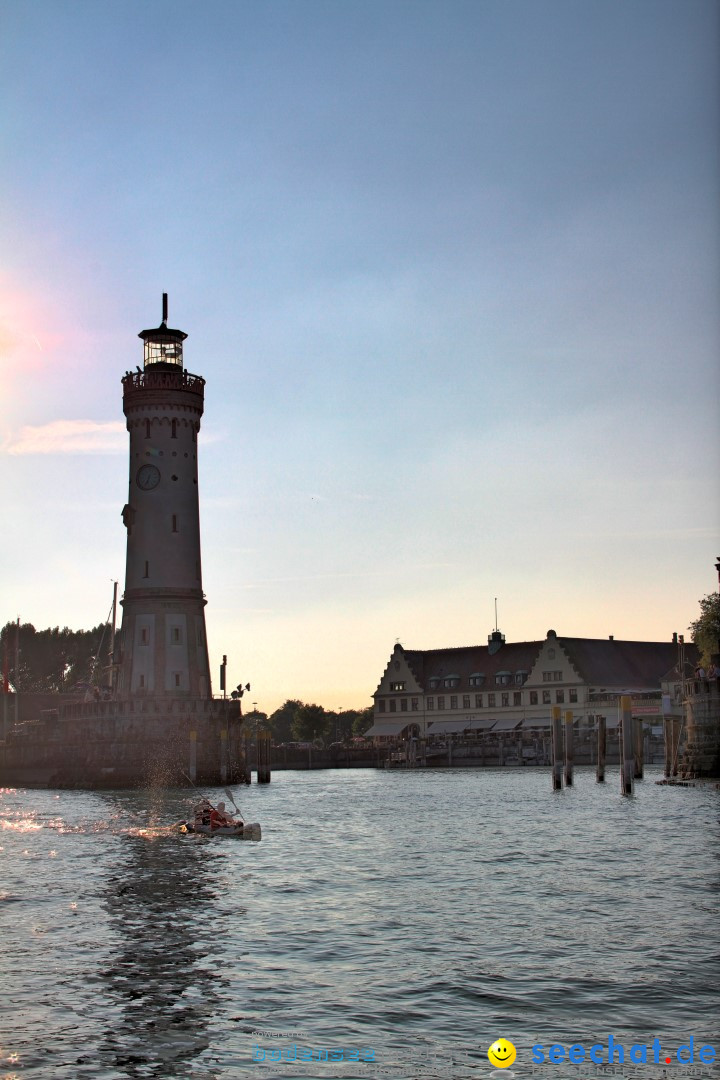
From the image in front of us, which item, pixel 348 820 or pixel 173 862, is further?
pixel 348 820

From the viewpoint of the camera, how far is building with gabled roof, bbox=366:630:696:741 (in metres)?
149

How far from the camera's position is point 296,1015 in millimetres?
20828

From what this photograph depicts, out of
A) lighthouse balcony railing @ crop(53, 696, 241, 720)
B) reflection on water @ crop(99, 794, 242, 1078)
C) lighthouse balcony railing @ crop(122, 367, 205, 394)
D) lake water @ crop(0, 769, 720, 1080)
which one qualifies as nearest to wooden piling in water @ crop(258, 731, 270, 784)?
lighthouse balcony railing @ crop(53, 696, 241, 720)

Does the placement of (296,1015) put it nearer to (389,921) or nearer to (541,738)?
(389,921)

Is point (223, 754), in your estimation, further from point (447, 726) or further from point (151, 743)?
point (447, 726)

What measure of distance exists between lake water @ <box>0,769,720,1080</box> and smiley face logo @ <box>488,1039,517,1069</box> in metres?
0.19

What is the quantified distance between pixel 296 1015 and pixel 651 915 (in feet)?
40.2

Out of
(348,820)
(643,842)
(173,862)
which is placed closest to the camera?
(173,862)

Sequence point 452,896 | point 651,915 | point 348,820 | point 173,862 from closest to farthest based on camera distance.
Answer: point 651,915
point 452,896
point 173,862
point 348,820

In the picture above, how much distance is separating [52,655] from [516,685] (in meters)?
73.4

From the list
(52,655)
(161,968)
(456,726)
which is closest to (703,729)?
(161,968)

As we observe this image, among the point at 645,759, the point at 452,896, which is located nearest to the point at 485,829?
the point at 452,896

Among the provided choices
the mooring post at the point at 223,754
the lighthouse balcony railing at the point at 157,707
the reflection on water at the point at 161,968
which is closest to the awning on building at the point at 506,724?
the lighthouse balcony railing at the point at 157,707

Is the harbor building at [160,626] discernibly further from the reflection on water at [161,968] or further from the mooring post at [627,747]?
the reflection on water at [161,968]
